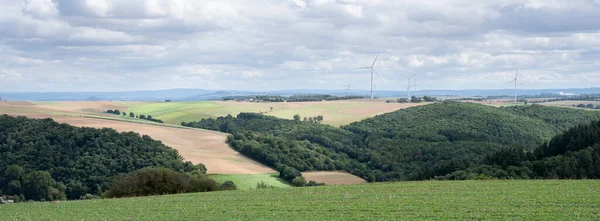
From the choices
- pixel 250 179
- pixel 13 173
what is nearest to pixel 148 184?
pixel 13 173

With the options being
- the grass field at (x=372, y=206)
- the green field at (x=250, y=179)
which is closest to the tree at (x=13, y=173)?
the green field at (x=250, y=179)

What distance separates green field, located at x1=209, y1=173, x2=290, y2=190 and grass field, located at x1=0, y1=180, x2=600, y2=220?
45719 mm

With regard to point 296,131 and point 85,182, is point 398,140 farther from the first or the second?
point 85,182

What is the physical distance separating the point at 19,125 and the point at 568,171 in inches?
3358

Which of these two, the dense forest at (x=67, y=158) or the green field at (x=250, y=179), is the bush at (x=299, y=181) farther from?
the dense forest at (x=67, y=158)

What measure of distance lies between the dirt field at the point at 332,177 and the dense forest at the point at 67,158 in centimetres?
1851

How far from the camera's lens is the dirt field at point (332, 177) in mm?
100500

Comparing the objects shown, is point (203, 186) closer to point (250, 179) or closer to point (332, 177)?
point (250, 179)

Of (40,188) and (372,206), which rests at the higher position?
(372,206)

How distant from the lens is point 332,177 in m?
107

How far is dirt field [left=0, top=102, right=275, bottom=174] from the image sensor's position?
104 meters

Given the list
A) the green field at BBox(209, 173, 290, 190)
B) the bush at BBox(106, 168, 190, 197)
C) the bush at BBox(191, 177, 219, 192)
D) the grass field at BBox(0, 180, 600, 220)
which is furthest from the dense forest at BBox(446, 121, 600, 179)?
the green field at BBox(209, 173, 290, 190)

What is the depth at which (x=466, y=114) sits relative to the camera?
178500 millimetres

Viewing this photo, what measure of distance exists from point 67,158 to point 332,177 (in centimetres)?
4101
